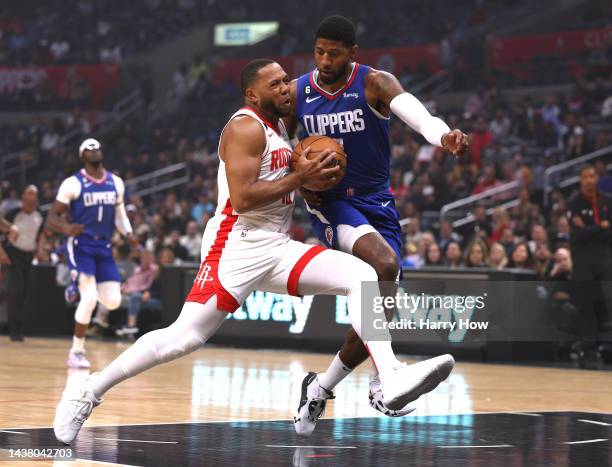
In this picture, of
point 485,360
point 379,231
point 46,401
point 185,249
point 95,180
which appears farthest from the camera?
point 185,249

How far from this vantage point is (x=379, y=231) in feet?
22.9

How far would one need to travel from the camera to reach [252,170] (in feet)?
20.2

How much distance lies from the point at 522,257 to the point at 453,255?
0.93 m

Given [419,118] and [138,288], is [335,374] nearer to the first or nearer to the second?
[419,118]

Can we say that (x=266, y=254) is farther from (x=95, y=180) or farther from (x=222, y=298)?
(x=95, y=180)

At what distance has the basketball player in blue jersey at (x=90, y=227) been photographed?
1248cm

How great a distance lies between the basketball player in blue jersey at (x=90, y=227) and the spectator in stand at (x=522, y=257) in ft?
15.2

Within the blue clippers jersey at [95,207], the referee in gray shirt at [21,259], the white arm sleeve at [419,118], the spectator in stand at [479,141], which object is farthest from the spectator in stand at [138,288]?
the white arm sleeve at [419,118]

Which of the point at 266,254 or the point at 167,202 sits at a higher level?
the point at 167,202

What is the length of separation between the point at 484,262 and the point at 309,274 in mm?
8399

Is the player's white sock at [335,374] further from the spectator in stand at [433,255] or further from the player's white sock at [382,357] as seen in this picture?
the spectator in stand at [433,255]

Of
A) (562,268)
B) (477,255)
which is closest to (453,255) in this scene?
(477,255)

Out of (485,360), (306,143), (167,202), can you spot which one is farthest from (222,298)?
(167,202)

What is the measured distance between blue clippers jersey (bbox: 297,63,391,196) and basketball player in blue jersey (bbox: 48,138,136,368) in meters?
6.00
